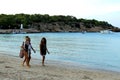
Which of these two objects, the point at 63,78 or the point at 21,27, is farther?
the point at 21,27

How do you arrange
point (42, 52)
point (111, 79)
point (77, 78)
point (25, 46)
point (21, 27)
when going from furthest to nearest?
point (21, 27)
point (42, 52)
point (25, 46)
point (111, 79)
point (77, 78)

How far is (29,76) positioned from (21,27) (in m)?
180

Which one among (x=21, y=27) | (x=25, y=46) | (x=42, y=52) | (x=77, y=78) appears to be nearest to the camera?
(x=77, y=78)

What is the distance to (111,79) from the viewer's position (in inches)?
763

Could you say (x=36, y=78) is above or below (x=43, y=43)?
below

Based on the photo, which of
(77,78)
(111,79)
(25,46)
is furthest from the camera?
(25,46)

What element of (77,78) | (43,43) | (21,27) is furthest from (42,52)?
(21,27)

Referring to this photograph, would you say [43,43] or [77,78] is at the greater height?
[43,43]

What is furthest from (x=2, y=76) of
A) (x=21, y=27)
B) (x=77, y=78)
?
(x=21, y=27)

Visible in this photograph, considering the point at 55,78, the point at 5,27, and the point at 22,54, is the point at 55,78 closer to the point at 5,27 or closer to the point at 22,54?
the point at 22,54

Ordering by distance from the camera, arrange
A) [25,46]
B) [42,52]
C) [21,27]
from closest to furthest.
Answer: [25,46] < [42,52] < [21,27]

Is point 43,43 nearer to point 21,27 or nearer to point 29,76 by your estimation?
point 29,76

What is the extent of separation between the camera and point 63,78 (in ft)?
57.8

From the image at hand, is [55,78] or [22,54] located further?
[22,54]
